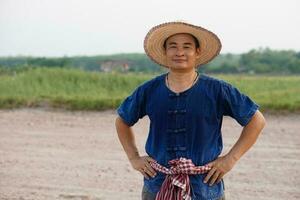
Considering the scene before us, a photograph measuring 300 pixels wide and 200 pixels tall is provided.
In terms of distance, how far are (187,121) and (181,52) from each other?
12.1 inches

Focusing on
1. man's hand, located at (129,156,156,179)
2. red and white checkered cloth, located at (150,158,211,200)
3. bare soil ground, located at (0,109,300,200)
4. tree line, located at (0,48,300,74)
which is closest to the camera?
red and white checkered cloth, located at (150,158,211,200)

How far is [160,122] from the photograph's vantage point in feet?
9.25

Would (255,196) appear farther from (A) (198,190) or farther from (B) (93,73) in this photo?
(B) (93,73)

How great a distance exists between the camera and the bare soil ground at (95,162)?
5840 mm

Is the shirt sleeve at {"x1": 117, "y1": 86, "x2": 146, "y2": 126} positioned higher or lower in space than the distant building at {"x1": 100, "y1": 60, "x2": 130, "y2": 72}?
higher

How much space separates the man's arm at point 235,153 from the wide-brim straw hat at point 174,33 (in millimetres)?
374

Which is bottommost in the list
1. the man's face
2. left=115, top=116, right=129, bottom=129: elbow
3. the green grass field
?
the green grass field

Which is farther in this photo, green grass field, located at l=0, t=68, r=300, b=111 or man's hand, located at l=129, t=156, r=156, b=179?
green grass field, located at l=0, t=68, r=300, b=111

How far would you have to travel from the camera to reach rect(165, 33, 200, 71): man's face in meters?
2.82

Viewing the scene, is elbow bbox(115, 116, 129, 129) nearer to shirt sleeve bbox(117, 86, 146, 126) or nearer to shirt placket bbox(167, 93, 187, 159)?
shirt sleeve bbox(117, 86, 146, 126)

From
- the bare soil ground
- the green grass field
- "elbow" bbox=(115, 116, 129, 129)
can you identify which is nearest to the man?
"elbow" bbox=(115, 116, 129, 129)

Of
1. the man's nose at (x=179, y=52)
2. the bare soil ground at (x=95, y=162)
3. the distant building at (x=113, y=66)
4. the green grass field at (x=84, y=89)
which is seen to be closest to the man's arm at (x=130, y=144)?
the man's nose at (x=179, y=52)

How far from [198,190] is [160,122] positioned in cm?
34

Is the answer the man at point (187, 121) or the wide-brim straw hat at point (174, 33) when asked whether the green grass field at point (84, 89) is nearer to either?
the wide-brim straw hat at point (174, 33)
